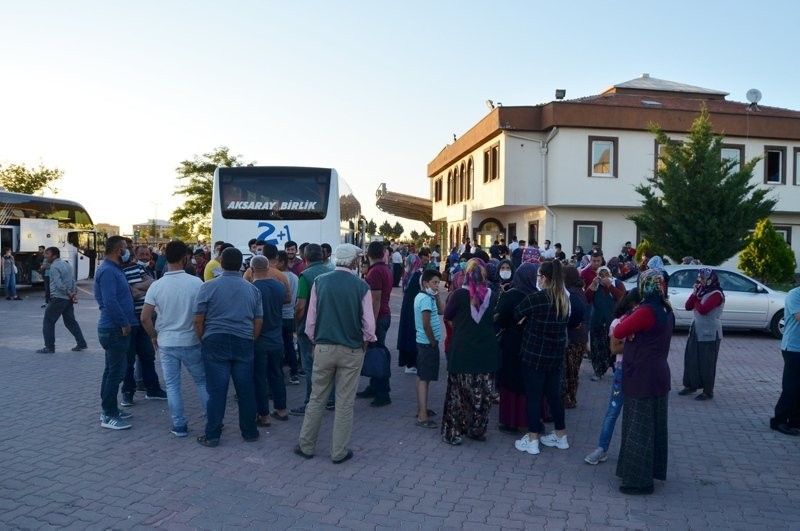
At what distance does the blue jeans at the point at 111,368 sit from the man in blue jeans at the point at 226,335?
108 cm

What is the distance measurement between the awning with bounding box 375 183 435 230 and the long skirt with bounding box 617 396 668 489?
35.2 meters

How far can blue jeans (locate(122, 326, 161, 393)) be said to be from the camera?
7843 millimetres

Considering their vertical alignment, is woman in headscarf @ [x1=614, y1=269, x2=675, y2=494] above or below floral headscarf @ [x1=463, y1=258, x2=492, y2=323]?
below

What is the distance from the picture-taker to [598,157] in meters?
25.5

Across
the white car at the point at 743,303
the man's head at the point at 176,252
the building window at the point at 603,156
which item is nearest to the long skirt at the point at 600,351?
the white car at the point at 743,303

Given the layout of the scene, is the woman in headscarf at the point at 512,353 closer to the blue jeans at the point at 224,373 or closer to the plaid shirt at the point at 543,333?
the plaid shirt at the point at 543,333

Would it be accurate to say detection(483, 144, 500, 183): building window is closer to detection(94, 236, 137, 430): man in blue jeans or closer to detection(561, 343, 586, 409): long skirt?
detection(561, 343, 586, 409): long skirt

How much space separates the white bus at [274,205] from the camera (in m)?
14.3

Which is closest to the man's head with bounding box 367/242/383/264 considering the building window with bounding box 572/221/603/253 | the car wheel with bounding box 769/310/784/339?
the car wheel with bounding box 769/310/784/339

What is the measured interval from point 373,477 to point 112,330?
3145 mm

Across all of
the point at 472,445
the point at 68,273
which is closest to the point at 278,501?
the point at 472,445

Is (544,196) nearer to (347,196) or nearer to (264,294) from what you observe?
(347,196)

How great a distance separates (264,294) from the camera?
6.88m

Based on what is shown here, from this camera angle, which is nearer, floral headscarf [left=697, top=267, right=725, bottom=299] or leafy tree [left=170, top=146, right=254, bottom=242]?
floral headscarf [left=697, top=267, right=725, bottom=299]
